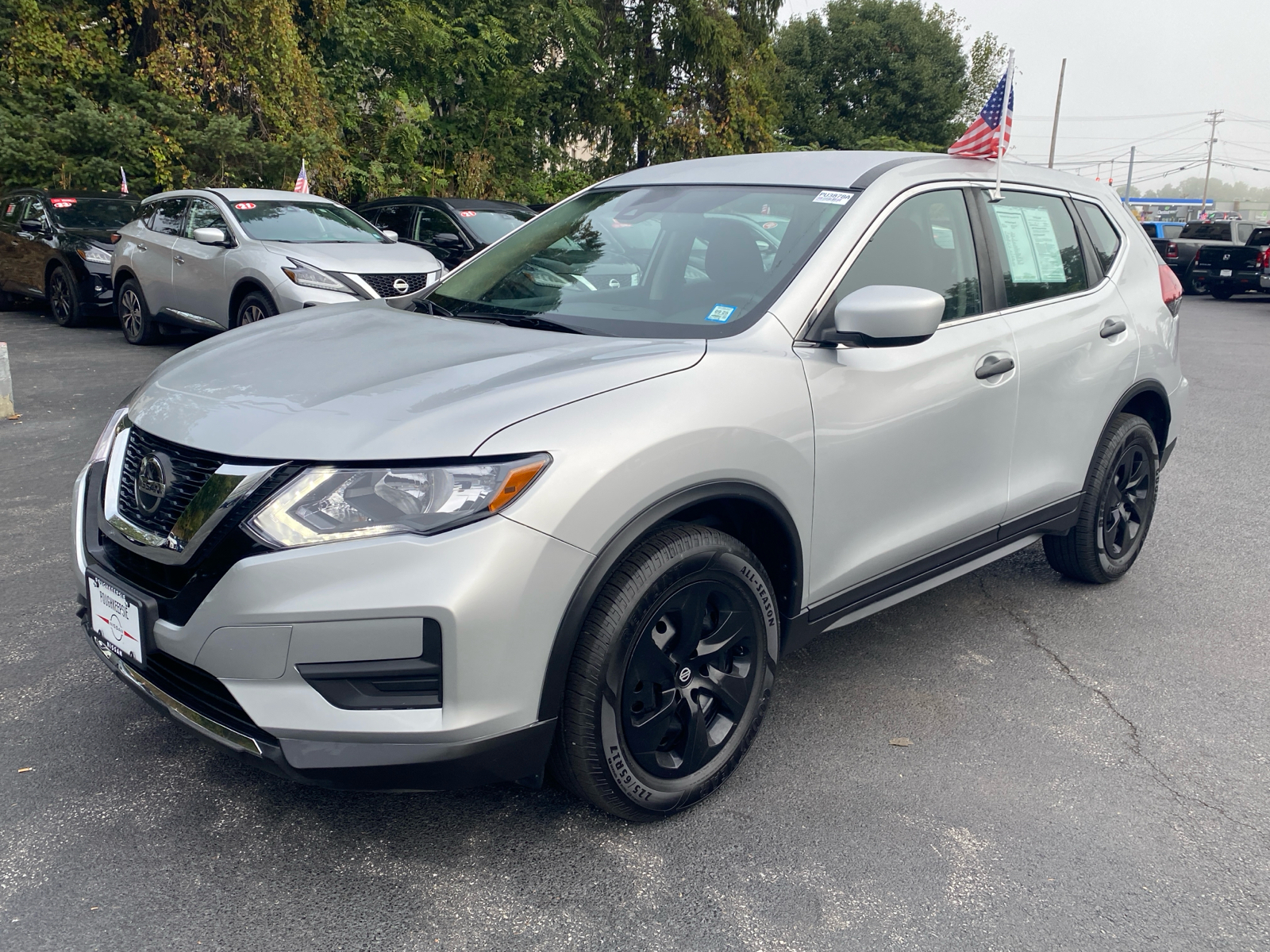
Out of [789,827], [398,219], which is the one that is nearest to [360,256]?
[398,219]

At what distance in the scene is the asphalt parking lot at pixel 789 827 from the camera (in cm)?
236

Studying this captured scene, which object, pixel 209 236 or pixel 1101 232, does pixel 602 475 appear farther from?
pixel 209 236

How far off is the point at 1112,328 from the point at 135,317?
1000 cm

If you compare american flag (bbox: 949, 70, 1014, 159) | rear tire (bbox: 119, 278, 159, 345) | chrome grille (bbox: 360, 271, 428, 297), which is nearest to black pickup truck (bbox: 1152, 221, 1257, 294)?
chrome grille (bbox: 360, 271, 428, 297)

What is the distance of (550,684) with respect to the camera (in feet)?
7.82

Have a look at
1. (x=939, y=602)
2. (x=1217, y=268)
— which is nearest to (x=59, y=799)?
(x=939, y=602)

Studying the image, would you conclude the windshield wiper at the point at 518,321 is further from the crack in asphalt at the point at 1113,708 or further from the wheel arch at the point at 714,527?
the crack in asphalt at the point at 1113,708

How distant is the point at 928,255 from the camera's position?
11.3ft

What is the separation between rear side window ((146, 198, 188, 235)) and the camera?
1046cm

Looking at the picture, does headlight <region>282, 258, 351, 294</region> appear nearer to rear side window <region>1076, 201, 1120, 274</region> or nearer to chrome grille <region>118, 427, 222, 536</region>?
rear side window <region>1076, 201, 1120, 274</region>

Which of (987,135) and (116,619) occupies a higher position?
(987,135)

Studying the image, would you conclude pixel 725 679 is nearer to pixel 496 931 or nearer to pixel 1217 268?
pixel 496 931

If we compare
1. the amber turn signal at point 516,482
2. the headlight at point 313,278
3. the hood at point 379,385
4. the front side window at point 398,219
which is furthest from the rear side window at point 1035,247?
the front side window at point 398,219

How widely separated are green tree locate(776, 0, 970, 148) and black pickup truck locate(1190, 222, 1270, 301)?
23015 mm
